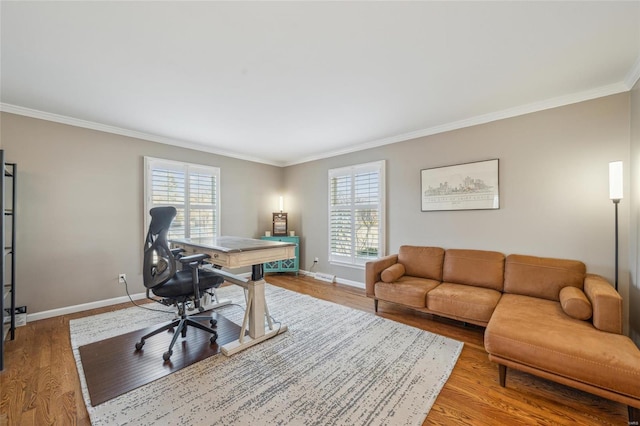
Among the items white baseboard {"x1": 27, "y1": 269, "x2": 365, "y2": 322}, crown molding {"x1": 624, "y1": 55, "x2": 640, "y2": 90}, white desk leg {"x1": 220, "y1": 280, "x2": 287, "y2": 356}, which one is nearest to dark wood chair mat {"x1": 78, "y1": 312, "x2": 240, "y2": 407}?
white desk leg {"x1": 220, "y1": 280, "x2": 287, "y2": 356}

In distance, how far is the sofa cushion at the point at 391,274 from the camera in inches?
120

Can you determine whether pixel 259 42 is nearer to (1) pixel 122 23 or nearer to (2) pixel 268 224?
(1) pixel 122 23

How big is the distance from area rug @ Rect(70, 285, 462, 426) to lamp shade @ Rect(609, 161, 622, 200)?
1947 millimetres

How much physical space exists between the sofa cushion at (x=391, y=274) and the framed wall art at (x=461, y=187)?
0.98 m

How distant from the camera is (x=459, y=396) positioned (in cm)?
169

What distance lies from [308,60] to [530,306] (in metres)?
2.83

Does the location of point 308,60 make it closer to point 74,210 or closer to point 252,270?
point 252,270

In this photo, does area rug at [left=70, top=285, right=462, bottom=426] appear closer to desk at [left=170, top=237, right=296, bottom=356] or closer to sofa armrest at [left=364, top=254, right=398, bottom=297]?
desk at [left=170, top=237, right=296, bottom=356]

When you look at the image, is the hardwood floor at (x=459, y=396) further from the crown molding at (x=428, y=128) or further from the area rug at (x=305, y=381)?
the crown molding at (x=428, y=128)

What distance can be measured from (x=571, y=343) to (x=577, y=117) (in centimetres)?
233

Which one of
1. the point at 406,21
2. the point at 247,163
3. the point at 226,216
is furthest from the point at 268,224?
the point at 406,21

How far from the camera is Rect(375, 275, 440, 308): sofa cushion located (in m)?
2.79

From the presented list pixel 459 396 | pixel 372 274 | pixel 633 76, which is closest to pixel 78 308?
pixel 372 274

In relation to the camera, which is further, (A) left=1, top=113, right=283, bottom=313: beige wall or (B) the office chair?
(A) left=1, top=113, right=283, bottom=313: beige wall
